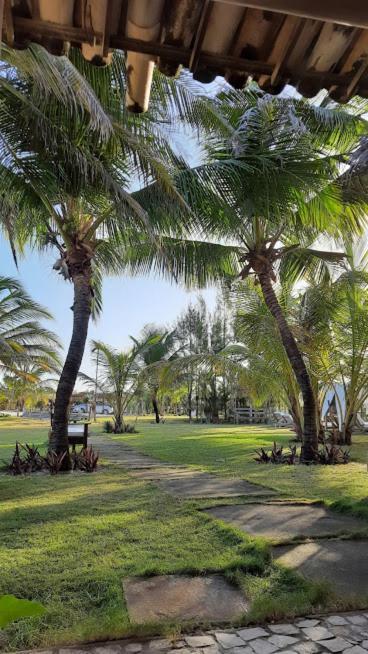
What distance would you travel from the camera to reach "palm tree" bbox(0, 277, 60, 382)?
2009 centimetres

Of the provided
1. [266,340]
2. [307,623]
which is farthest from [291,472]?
[307,623]

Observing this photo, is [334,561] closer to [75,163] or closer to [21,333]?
[75,163]

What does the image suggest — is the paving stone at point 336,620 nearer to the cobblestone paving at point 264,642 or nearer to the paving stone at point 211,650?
the cobblestone paving at point 264,642

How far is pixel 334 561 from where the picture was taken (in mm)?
3570

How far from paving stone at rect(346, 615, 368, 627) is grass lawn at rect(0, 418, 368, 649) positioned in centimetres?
16

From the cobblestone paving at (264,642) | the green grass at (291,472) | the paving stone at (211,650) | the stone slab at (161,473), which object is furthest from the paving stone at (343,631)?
the stone slab at (161,473)

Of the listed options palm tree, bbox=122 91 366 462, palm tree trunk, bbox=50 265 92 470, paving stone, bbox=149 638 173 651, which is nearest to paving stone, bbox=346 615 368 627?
paving stone, bbox=149 638 173 651

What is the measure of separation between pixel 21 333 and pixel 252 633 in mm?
24246

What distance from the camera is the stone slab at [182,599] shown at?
8.77 ft

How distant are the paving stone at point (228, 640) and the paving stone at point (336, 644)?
409 millimetres

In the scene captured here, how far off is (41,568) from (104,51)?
3313mm

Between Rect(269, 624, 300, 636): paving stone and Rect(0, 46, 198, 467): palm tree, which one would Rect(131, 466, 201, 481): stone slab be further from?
Rect(269, 624, 300, 636): paving stone

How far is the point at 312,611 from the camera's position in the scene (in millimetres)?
2713

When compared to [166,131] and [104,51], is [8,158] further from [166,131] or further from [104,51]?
[104,51]
